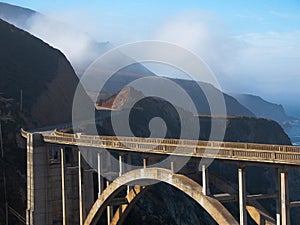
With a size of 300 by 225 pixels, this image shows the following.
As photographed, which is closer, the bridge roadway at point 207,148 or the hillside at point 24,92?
the bridge roadway at point 207,148

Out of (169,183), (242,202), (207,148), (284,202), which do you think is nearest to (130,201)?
(169,183)

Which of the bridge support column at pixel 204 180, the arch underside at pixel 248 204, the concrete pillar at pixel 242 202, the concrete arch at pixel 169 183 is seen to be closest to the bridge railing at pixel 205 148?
the bridge support column at pixel 204 180

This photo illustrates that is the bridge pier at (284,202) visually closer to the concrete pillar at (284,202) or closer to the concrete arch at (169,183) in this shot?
the concrete pillar at (284,202)

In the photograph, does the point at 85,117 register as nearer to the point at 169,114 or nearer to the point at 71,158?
the point at 169,114

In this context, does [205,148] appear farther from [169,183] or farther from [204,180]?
[169,183]

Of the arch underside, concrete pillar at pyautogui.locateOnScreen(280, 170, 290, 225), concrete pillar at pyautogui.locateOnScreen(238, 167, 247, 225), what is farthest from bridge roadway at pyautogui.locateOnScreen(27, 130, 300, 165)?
the arch underside

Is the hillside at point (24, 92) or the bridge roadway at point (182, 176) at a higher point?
the hillside at point (24, 92)

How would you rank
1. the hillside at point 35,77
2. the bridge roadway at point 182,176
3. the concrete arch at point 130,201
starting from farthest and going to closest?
the hillside at point 35,77 → the concrete arch at point 130,201 → the bridge roadway at point 182,176
